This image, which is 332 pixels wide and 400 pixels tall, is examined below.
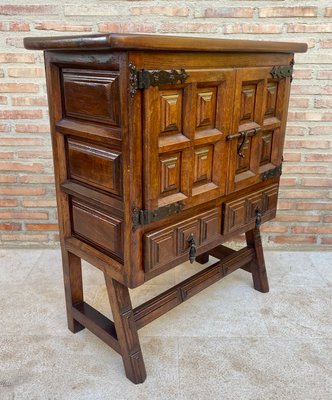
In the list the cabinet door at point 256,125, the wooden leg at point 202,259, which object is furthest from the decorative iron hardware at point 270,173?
the wooden leg at point 202,259

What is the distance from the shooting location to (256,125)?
1.69 metres

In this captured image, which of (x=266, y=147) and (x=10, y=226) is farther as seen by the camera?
(x=10, y=226)

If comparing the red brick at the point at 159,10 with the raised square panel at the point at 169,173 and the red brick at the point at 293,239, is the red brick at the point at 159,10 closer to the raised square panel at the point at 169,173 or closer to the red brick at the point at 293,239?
the raised square panel at the point at 169,173

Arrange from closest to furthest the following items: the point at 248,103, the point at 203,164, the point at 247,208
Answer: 1. the point at 203,164
2. the point at 248,103
3. the point at 247,208

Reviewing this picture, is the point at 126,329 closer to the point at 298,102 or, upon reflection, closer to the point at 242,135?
the point at 242,135

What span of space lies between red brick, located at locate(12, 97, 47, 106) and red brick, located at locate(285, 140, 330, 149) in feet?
4.97

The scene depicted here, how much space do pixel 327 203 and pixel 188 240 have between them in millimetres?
1443

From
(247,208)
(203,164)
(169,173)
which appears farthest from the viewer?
(247,208)

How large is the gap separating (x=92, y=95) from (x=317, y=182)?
175 centimetres

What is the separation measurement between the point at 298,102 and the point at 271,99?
0.74 m

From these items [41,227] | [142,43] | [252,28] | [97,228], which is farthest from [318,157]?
[41,227]

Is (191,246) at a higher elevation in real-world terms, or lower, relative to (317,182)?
higher

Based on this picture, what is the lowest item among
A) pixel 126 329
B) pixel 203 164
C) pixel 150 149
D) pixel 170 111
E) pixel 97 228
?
pixel 126 329

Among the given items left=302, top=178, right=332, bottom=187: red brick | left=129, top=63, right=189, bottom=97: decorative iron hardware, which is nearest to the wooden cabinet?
left=129, top=63, right=189, bottom=97: decorative iron hardware
